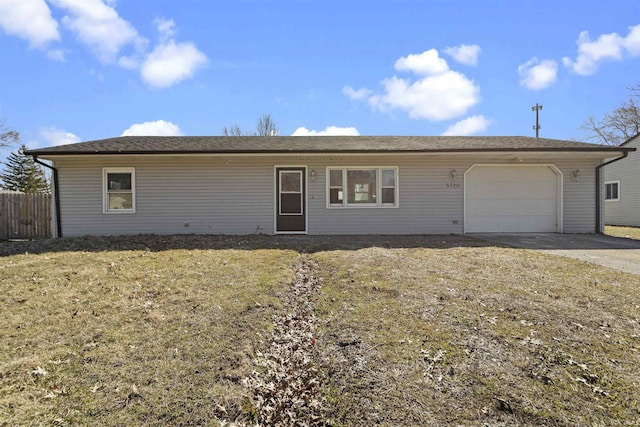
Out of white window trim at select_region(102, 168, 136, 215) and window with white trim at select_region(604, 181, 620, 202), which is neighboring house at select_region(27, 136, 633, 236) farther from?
window with white trim at select_region(604, 181, 620, 202)

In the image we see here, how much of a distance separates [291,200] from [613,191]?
54.4 feet

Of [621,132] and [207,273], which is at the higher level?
[621,132]

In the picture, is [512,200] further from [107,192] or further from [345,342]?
[107,192]

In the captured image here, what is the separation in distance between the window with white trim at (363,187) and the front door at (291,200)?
895mm

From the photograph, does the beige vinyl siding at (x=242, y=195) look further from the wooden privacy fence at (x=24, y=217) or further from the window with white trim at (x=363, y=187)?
the wooden privacy fence at (x=24, y=217)

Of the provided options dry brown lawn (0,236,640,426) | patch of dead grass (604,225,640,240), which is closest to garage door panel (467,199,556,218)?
patch of dead grass (604,225,640,240)

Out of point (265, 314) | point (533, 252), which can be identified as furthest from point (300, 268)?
point (533, 252)

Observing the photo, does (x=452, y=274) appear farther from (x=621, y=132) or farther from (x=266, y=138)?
(x=621, y=132)

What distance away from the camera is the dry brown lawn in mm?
2311

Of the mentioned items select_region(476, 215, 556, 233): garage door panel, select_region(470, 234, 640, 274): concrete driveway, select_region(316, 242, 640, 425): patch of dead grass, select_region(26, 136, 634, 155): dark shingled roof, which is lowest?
select_region(316, 242, 640, 425): patch of dead grass

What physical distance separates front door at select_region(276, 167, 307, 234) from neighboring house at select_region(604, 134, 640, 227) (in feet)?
50.9

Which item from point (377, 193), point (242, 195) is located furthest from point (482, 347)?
point (242, 195)

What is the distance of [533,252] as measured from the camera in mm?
7590

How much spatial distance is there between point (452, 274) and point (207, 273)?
13.5 feet
